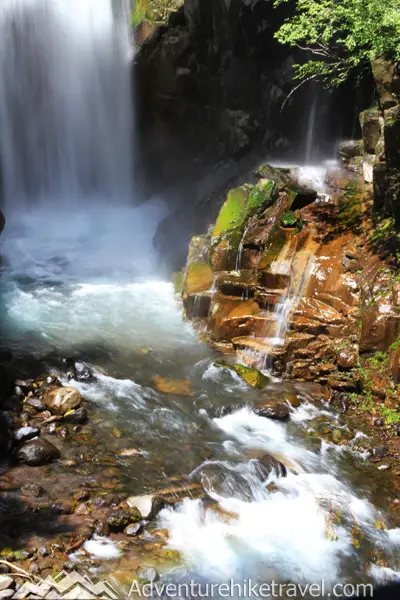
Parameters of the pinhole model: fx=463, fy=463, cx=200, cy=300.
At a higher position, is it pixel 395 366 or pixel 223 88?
pixel 223 88

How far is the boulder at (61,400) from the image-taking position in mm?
8727

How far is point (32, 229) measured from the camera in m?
21.8

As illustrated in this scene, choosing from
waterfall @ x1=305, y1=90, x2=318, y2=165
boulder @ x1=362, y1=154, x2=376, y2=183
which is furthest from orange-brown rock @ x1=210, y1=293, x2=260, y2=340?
waterfall @ x1=305, y1=90, x2=318, y2=165

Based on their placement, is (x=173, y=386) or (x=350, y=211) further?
(x=350, y=211)

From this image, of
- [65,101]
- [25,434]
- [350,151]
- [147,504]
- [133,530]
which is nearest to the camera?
[133,530]

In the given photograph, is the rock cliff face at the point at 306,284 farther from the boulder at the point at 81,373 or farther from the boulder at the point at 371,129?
the boulder at the point at 81,373

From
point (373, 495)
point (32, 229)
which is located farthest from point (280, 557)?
point (32, 229)

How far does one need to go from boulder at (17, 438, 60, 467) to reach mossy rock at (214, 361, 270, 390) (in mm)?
4578

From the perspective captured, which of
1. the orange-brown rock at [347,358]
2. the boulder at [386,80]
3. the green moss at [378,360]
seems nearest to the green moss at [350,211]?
the boulder at [386,80]

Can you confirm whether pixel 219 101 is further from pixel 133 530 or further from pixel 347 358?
pixel 133 530

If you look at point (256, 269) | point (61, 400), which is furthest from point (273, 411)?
point (256, 269)

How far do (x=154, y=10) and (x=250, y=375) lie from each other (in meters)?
16.8

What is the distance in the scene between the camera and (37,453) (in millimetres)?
7465

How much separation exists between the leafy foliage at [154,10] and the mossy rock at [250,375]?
15.6 m
